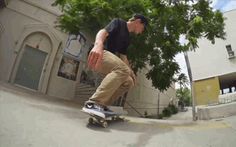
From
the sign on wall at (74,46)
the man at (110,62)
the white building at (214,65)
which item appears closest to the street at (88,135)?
the man at (110,62)

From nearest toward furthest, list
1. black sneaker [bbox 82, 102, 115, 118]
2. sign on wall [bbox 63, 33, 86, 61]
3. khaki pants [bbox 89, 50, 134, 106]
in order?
black sneaker [bbox 82, 102, 115, 118]
khaki pants [bbox 89, 50, 134, 106]
sign on wall [bbox 63, 33, 86, 61]

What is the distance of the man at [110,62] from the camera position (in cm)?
311

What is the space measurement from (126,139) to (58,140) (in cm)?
76

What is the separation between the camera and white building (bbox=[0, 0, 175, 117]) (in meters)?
14.4

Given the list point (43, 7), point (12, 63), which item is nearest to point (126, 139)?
point (12, 63)

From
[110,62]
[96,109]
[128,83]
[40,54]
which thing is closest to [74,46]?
[40,54]

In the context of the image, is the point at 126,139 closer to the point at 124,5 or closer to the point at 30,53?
the point at 124,5

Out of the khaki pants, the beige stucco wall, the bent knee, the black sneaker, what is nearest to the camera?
the black sneaker

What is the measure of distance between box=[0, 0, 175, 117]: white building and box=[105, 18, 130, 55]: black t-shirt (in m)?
11.1

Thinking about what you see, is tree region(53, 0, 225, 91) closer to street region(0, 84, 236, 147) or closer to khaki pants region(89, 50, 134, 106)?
khaki pants region(89, 50, 134, 106)

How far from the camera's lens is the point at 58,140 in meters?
2.31

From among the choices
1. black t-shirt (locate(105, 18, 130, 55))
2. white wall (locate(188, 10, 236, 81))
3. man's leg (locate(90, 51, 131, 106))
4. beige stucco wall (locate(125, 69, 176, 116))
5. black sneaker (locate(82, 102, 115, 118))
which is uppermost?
white wall (locate(188, 10, 236, 81))

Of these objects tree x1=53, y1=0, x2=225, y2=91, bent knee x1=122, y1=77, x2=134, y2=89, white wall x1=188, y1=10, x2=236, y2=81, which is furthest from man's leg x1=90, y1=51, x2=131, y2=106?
white wall x1=188, y1=10, x2=236, y2=81

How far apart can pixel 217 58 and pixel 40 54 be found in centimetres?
1962
